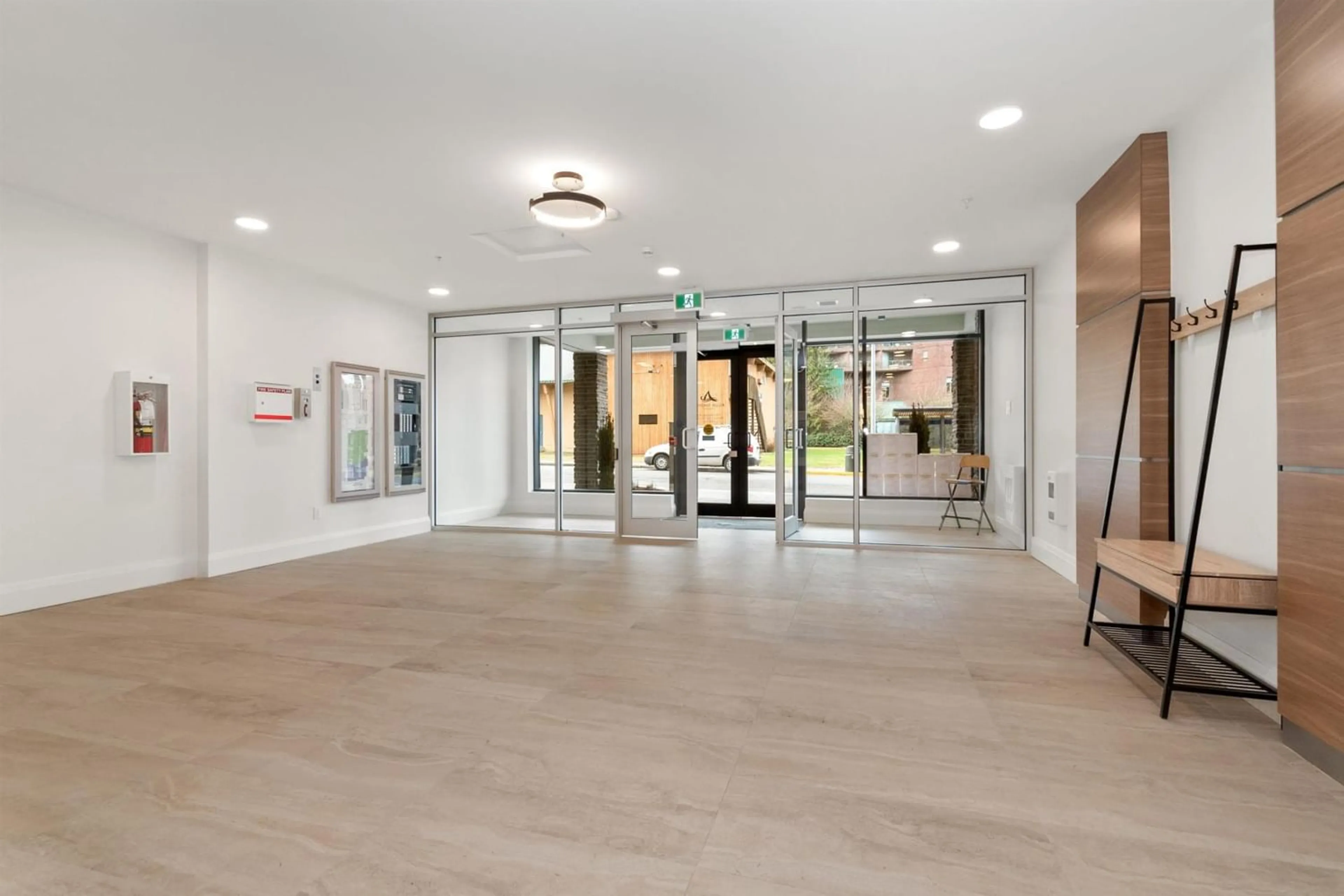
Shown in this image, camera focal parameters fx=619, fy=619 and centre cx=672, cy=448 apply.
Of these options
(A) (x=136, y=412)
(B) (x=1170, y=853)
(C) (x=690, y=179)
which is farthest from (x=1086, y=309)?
(A) (x=136, y=412)

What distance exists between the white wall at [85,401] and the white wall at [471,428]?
3.29 metres

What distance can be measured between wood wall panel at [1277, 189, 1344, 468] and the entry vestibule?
13.8 feet

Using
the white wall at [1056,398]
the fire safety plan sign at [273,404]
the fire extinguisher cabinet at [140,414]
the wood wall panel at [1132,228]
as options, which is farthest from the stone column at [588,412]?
the wood wall panel at [1132,228]

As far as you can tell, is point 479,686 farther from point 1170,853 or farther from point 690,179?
point 690,179

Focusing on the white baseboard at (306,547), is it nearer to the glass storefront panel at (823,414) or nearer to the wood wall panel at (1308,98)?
the glass storefront panel at (823,414)

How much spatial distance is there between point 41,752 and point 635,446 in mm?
5855

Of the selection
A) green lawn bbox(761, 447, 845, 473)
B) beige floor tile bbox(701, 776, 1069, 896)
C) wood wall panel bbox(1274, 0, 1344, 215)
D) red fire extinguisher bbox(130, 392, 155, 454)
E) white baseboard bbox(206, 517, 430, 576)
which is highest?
wood wall panel bbox(1274, 0, 1344, 215)

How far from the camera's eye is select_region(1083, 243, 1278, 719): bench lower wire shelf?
2.43 metres

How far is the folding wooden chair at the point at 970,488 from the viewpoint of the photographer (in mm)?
7980

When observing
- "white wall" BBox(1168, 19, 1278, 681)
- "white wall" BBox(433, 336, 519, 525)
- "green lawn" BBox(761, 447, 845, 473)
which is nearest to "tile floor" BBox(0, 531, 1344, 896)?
"white wall" BBox(1168, 19, 1278, 681)

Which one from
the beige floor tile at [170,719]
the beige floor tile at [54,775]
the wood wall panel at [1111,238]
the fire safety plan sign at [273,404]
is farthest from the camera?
the fire safety plan sign at [273,404]

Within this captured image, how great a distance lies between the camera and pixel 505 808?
6.31 ft

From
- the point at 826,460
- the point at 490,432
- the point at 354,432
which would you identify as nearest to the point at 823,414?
the point at 826,460

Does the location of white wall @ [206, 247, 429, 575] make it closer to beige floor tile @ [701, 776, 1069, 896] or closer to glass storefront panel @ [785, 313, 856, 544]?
glass storefront panel @ [785, 313, 856, 544]
